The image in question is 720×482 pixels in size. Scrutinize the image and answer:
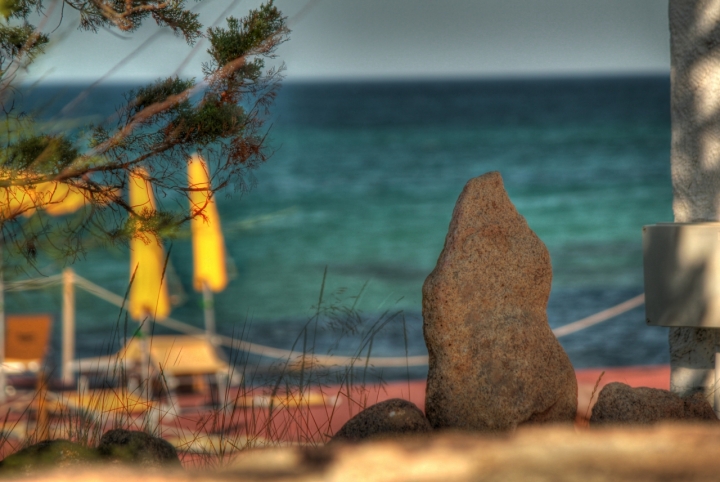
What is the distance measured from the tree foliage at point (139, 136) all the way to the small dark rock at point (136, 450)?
0.63 m

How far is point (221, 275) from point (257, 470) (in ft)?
27.9

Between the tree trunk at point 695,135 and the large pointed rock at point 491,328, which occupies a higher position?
the tree trunk at point 695,135

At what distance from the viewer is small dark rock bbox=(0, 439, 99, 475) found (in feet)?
7.42

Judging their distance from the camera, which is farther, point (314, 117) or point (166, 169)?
point (314, 117)

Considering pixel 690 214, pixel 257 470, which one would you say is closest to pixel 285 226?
pixel 690 214

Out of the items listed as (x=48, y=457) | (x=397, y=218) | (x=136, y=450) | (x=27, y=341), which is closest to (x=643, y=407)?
(x=136, y=450)

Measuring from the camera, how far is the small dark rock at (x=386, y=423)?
109 inches

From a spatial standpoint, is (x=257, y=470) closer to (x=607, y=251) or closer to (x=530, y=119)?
(x=607, y=251)

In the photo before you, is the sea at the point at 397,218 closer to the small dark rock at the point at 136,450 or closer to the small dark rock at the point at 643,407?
the small dark rock at the point at 136,450

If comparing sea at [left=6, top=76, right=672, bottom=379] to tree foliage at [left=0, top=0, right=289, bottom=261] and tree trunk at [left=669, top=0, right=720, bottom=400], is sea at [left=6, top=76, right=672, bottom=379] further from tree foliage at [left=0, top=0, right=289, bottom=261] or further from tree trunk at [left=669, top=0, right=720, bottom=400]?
tree trunk at [left=669, top=0, right=720, bottom=400]

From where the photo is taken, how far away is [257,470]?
1.12 m

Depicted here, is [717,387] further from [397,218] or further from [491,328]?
[397,218]

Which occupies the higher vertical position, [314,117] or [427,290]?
[314,117]

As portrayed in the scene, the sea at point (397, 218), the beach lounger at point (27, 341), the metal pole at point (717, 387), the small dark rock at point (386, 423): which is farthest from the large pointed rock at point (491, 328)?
the beach lounger at point (27, 341)
